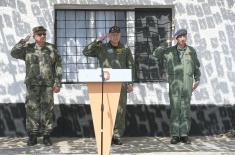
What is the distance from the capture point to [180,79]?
9.52 metres

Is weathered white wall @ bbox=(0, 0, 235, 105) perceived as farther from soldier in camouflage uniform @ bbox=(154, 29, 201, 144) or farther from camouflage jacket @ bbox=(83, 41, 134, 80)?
camouflage jacket @ bbox=(83, 41, 134, 80)

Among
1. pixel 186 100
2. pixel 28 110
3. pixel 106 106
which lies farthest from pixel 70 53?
pixel 106 106

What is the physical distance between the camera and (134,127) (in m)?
10.7

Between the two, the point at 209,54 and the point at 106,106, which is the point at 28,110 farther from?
the point at 209,54

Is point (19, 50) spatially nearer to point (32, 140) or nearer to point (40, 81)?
point (40, 81)

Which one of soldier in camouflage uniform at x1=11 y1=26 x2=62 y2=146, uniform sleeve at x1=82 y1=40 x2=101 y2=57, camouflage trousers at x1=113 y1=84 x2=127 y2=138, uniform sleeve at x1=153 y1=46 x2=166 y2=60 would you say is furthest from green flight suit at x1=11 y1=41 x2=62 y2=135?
uniform sleeve at x1=153 y1=46 x2=166 y2=60

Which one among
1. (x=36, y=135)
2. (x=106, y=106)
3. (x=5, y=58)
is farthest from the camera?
(x=5, y=58)

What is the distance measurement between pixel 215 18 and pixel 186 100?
2.10 m

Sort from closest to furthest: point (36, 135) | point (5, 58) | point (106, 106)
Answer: point (106, 106) < point (36, 135) < point (5, 58)

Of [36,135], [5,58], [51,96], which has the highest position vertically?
[5,58]

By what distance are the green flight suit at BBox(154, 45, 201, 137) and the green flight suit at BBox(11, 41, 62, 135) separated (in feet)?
5.74

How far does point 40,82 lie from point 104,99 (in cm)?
231

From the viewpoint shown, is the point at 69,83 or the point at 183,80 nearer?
the point at 183,80

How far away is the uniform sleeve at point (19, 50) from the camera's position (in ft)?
29.9
